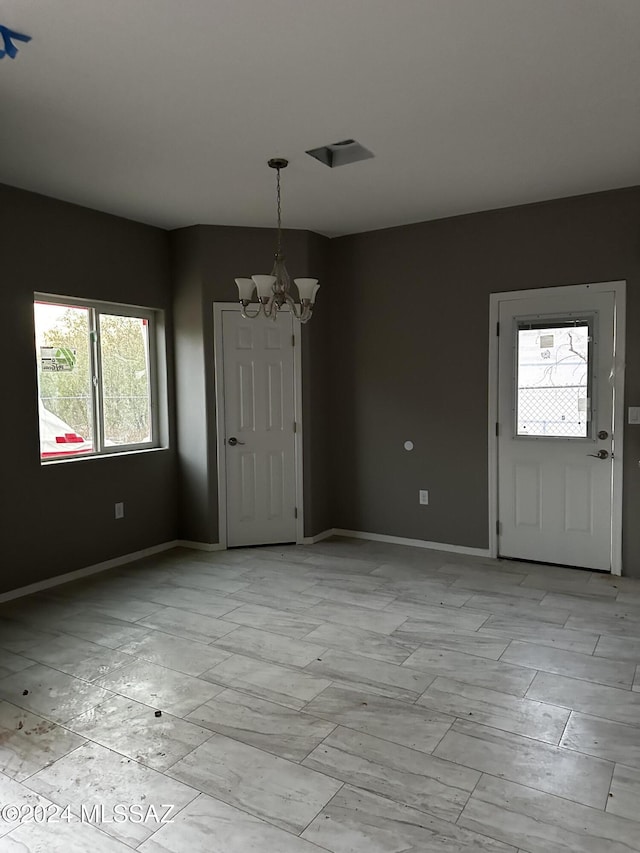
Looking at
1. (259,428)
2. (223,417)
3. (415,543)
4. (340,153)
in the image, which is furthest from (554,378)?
(223,417)

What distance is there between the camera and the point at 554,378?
446 centimetres

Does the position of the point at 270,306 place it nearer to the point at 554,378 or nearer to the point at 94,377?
the point at 94,377

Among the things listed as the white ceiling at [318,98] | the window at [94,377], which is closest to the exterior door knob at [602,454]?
the white ceiling at [318,98]

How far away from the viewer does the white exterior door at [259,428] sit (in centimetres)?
508

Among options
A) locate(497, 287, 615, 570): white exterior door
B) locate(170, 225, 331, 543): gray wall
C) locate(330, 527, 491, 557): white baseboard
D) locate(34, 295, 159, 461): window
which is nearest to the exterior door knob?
locate(497, 287, 615, 570): white exterior door

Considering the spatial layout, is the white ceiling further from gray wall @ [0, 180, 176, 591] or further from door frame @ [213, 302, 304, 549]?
door frame @ [213, 302, 304, 549]

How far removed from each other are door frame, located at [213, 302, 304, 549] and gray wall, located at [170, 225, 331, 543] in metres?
0.04

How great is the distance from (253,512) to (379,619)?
187 centimetres

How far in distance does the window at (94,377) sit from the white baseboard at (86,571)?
0.85 m

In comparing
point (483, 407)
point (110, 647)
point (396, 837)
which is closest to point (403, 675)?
point (396, 837)

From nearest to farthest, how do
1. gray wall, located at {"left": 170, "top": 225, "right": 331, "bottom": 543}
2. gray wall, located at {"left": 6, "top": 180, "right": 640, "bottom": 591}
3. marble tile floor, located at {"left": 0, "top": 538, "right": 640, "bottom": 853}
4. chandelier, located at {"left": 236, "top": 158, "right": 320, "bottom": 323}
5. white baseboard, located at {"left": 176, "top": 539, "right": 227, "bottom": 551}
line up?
1. marble tile floor, located at {"left": 0, "top": 538, "right": 640, "bottom": 853}
2. chandelier, located at {"left": 236, "top": 158, "right": 320, "bottom": 323}
3. gray wall, located at {"left": 6, "top": 180, "right": 640, "bottom": 591}
4. gray wall, located at {"left": 170, "top": 225, "right": 331, "bottom": 543}
5. white baseboard, located at {"left": 176, "top": 539, "right": 227, "bottom": 551}

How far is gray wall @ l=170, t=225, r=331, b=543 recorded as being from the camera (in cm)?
500

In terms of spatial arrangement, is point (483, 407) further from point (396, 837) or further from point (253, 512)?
point (396, 837)

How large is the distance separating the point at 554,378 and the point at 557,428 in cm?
37
